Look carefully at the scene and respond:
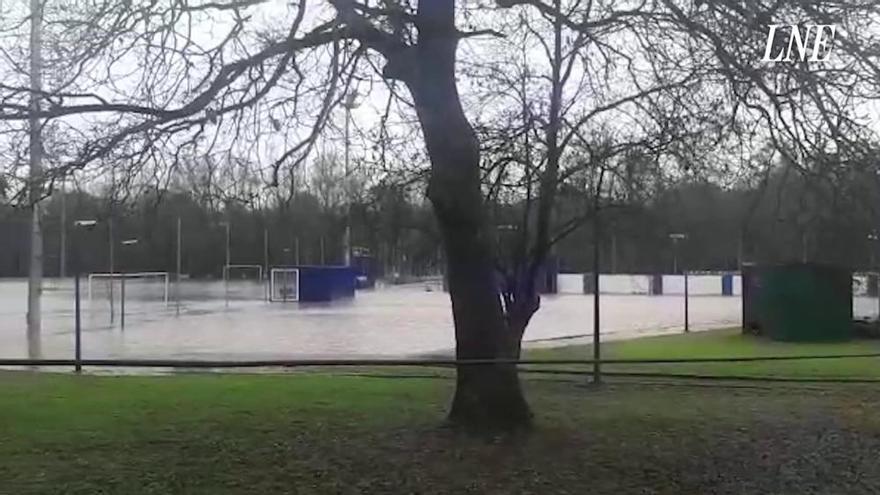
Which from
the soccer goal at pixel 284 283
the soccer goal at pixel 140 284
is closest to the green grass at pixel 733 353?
the soccer goal at pixel 140 284

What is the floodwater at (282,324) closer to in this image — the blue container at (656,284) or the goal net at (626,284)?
the blue container at (656,284)

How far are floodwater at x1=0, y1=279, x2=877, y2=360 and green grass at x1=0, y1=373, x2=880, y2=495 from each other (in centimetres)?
855

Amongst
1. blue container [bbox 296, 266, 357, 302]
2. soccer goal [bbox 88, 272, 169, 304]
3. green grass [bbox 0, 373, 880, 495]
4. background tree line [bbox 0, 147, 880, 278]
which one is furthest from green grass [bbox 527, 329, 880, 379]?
blue container [bbox 296, 266, 357, 302]

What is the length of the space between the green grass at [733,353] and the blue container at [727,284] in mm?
29925

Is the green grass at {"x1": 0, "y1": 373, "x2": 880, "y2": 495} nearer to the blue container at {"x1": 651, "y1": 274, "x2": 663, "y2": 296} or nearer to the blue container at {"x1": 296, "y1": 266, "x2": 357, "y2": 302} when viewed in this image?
the blue container at {"x1": 296, "y1": 266, "x2": 357, "y2": 302}

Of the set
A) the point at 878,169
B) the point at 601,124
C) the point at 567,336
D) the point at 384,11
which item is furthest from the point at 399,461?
the point at 567,336

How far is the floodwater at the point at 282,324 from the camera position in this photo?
23281 mm

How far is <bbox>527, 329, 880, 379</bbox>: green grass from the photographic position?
53.9 ft

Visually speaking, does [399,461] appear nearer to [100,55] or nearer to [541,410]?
[541,410]

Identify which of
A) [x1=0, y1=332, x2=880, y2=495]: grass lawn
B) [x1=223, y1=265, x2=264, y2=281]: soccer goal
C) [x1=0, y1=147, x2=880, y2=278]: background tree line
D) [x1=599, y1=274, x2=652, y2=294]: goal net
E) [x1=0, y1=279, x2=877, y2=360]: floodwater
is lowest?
[x1=0, y1=279, x2=877, y2=360]: floodwater

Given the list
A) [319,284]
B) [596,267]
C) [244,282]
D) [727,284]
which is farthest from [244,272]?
[596,267]

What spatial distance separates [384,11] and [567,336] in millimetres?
18305

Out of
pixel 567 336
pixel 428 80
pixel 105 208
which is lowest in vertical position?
pixel 567 336

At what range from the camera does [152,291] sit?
184 feet
